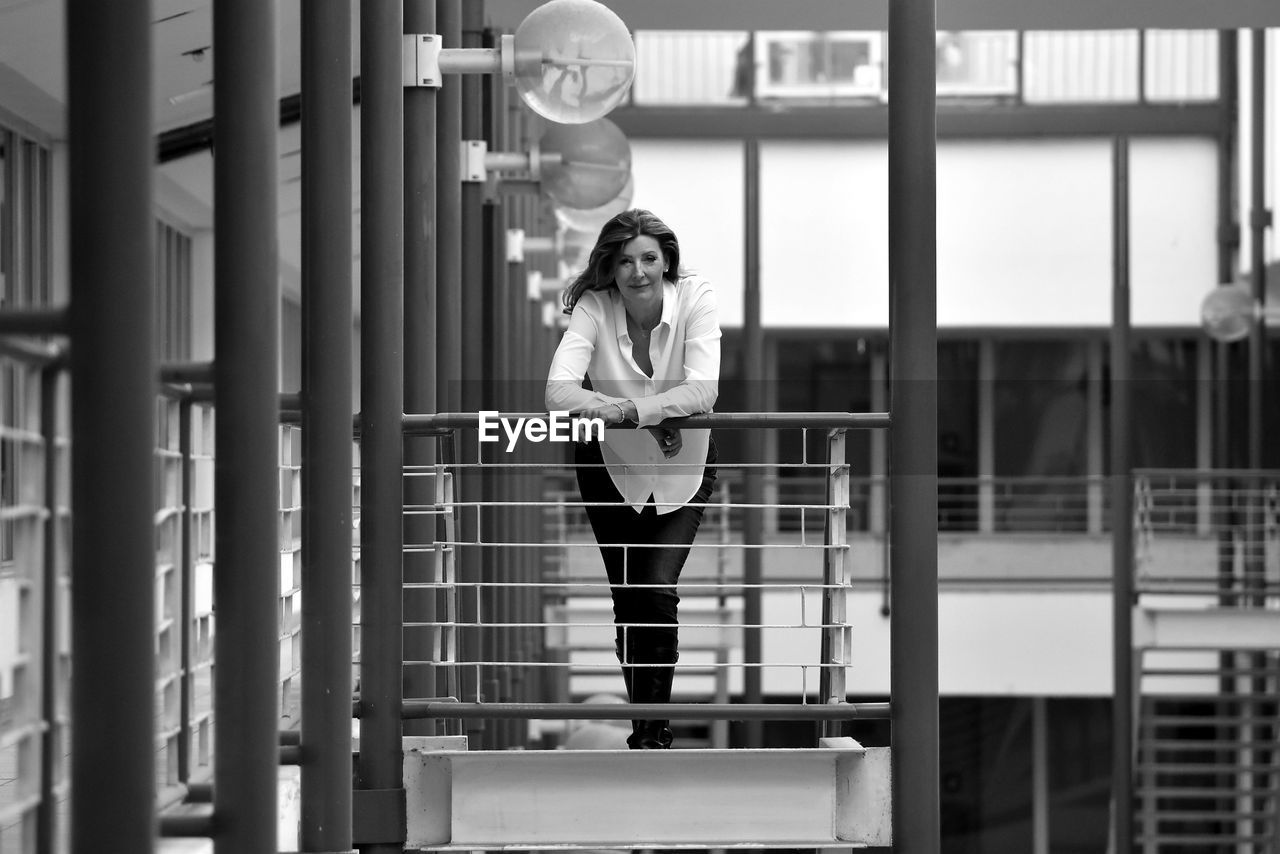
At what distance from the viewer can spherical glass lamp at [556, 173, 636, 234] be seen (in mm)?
5328

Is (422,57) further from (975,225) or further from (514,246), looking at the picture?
(975,225)

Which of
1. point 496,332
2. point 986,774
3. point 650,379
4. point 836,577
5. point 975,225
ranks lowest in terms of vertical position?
point 986,774

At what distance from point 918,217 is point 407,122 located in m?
1.02

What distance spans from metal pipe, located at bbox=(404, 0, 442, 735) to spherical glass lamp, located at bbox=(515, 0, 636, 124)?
19cm

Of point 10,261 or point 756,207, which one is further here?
point 756,207

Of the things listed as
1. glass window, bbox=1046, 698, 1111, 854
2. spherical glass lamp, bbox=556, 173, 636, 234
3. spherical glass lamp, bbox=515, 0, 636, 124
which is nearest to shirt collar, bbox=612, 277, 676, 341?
spherical glass lamp, bbox=515, 0, 636, 124

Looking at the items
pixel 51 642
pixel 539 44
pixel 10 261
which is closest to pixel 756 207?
pixel 10 261

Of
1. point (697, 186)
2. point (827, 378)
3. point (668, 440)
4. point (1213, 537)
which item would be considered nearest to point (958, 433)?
point (827, 378)

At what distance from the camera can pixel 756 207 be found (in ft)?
33.4

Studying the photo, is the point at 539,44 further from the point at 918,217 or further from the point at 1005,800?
the point at 1005,800

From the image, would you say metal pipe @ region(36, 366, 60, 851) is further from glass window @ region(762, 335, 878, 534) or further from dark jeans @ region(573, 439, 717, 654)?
glass window @ region(762, 335, 878, 534)

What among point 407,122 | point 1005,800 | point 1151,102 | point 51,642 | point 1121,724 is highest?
point 1151,102

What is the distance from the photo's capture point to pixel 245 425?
182 cm

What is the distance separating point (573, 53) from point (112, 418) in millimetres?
2139
